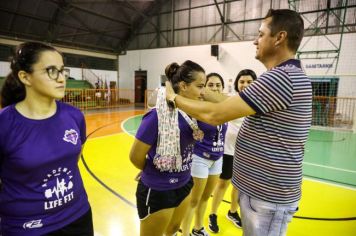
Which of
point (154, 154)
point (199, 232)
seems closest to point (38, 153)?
point (154, 154)

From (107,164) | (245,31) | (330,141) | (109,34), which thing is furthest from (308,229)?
(109,34)

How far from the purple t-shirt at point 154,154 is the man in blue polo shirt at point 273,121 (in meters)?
0.35

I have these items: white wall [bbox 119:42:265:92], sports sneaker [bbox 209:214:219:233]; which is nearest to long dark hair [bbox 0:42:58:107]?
sports sneaker [bbox 209:214:219:233]

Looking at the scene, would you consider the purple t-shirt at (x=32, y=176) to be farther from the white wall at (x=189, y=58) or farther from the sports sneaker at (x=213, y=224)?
the white wall at (x=189, y=58)

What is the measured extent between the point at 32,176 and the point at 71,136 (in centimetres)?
33

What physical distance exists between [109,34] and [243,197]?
21.0m

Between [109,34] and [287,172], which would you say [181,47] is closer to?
[109,34]

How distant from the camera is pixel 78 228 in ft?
5.24

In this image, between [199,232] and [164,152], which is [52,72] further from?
[199,232]

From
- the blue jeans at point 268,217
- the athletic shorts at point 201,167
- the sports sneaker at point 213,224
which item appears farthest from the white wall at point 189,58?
the blue jeans at point 268,217

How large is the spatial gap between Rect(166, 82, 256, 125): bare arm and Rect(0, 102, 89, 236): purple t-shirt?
32.6 inches

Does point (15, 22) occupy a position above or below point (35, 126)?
above

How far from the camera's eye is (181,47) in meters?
18.0

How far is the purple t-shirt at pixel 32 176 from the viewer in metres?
1.38
